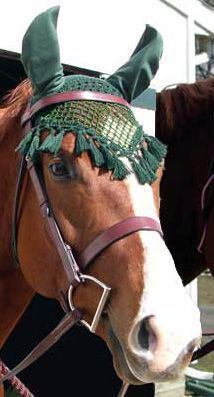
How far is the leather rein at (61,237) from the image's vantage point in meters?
1.96

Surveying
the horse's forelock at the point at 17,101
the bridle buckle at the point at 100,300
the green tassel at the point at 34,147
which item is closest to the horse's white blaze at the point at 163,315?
the bridle buckle at the point at 100,300

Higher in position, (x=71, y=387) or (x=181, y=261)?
(x=181, y=261)

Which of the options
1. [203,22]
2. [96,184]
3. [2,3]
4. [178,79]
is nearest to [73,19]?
[2,3]

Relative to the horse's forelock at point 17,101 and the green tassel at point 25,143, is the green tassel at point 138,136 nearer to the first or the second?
the green tassel at point 25,143

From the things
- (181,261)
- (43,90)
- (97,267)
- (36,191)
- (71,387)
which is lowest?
(71,387)

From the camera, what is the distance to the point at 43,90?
222 cm

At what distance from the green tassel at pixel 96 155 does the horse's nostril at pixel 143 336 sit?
0.49 metres

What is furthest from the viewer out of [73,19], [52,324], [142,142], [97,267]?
[52,324]

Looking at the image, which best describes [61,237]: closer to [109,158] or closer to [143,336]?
[109,158]

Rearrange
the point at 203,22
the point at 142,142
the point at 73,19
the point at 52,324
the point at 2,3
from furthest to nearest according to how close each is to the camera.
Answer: the point at 203,22 < the point at 52,324 < the point at 73,19 < the point at 2,3 < the point at 142,142

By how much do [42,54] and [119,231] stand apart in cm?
63

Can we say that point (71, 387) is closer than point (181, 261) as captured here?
No

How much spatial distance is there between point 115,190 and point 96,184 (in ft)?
0.21

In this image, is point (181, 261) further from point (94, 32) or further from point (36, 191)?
point (36, 191)
